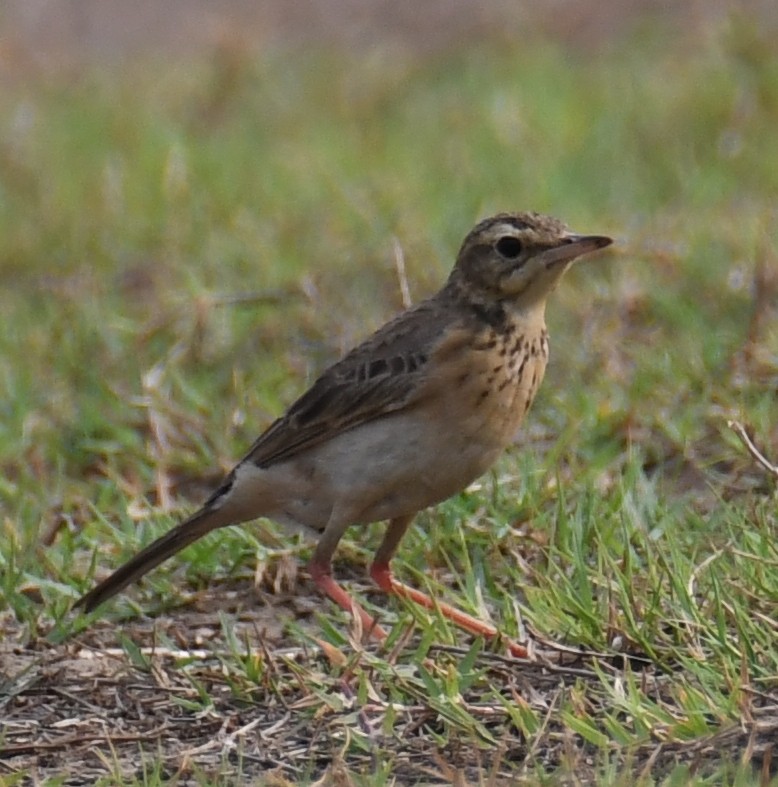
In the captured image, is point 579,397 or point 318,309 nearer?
point 579,397

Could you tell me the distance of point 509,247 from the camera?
18.9ft

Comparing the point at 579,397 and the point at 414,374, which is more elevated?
the point at 414,374

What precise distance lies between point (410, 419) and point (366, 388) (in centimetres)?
23

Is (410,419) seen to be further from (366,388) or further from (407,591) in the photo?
(407,591)

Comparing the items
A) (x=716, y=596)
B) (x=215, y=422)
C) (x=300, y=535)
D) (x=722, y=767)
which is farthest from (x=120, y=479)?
(x=722, y=767)

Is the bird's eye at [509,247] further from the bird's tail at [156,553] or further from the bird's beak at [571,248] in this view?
the bird's tail at [156,553]

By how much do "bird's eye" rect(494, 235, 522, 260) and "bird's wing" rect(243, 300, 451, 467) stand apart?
255 millimetres

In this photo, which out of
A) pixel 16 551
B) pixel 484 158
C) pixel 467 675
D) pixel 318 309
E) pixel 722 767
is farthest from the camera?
pixel 484 158

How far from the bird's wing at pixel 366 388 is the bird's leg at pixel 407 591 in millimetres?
350

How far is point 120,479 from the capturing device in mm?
6957

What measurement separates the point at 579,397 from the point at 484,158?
364cm

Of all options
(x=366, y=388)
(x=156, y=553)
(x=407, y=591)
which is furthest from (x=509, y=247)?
(x=156, y=553)

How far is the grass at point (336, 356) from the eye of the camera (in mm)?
4832

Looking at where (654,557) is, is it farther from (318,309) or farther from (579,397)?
(318,309)
